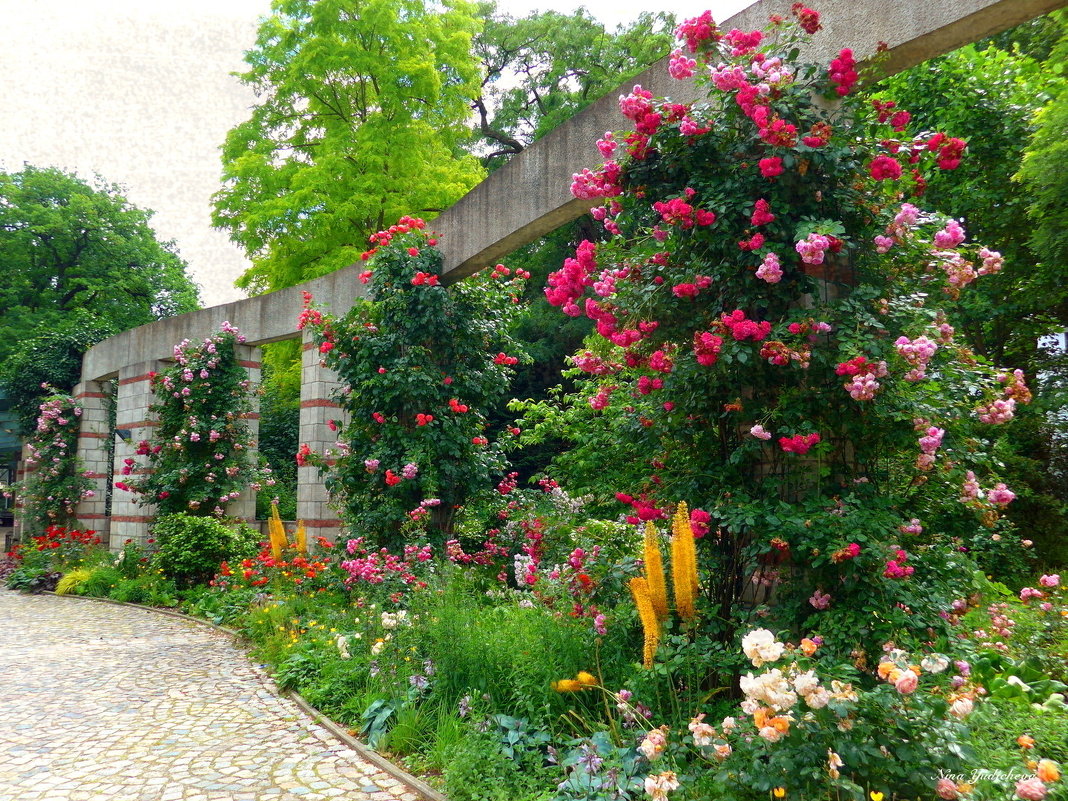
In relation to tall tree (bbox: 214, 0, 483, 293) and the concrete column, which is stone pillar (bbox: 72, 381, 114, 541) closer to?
the concrete column

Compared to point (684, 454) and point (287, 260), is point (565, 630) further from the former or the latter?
point (287, 260)

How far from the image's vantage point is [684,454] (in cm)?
410

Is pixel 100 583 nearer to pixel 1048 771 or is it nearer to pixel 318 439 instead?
pixel 318 439

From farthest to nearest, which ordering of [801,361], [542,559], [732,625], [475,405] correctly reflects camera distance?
[475,405] → [542,559] → [732,625] → [801,361]

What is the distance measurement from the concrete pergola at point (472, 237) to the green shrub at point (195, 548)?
3.93ft

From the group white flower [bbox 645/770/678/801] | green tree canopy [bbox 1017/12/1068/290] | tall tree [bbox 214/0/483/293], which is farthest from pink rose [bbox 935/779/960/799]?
tall tree [bbox 214/0/483/293]

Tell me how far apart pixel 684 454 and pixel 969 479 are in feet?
4.23

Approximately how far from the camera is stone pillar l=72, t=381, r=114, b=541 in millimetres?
13812

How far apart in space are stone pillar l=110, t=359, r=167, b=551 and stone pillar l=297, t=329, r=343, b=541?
3798 mm

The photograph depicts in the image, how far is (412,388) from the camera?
712 cm

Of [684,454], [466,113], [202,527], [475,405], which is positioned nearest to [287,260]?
[466,113]

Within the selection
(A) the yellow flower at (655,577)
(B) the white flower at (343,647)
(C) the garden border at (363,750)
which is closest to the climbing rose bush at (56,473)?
(C) the garden border at (363,750)

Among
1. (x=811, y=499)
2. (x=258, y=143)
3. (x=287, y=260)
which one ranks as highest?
(x=258, y=143)

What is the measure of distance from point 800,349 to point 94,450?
45.0 ft
